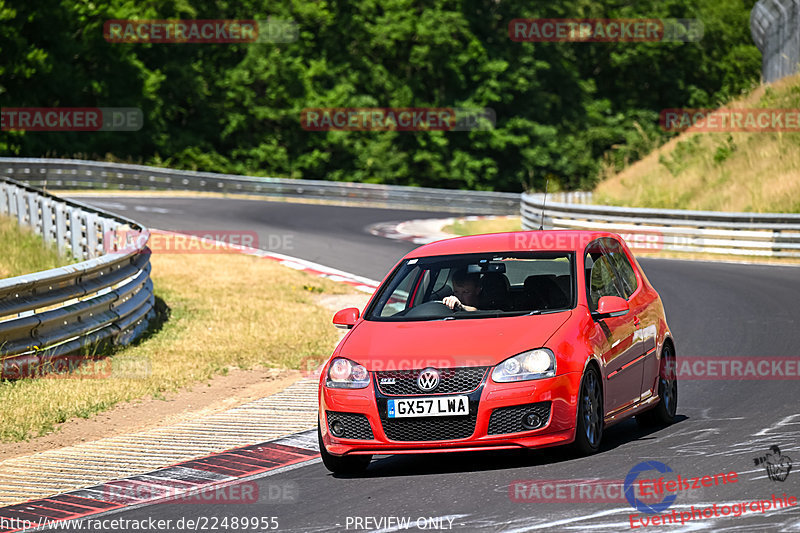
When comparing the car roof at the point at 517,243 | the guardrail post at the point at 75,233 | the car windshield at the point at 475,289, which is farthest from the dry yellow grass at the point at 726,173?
the car windshield at the point at 475,289

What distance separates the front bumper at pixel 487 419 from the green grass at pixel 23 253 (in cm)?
1017

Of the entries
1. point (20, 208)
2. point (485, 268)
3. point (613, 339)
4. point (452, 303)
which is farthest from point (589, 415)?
point (20, 208)

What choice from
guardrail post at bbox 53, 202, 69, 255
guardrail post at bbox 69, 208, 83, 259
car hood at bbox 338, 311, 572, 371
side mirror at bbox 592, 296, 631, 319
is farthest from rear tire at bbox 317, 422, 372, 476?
guardrail post at bbox 53, 202, 69, 255

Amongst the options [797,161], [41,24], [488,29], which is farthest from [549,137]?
[797,161]

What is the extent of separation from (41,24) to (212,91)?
12552mm

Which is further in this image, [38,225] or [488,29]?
[488,29]

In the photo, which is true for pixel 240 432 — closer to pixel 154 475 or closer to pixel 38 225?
pixel 154 475

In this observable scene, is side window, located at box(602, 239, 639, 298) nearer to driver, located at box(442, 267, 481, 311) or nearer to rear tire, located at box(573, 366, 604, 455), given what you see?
driver, located at box(442, 267, 481, 311)

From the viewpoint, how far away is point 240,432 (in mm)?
9555

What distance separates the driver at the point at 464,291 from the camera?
8594mm

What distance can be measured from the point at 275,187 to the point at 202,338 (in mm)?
29394

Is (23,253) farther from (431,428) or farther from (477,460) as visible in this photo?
(431,428)

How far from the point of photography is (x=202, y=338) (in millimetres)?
14523

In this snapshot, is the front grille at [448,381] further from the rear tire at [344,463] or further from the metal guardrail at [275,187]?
the metal guardrail at [275,187]
